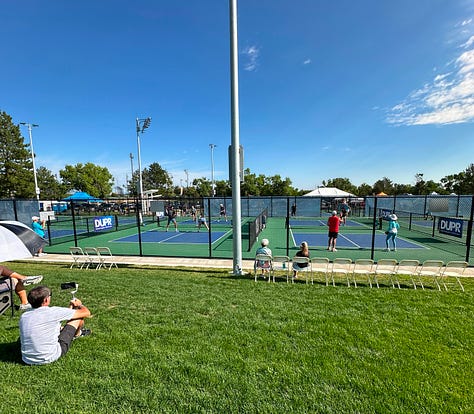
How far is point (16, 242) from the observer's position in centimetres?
435

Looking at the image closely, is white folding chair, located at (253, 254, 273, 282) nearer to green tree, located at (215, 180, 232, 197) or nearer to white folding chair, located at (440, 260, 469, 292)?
white folding chair, located at (440, 260, 469, 292)

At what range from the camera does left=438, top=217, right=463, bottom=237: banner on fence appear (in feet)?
34.0

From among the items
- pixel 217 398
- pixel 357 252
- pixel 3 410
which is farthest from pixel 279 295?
pixel 357 252

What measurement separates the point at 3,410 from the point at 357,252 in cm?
1283

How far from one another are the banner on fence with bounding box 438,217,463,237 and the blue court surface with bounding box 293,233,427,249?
6.39 ft

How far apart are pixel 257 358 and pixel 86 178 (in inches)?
2435

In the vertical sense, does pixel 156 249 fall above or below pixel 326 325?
below

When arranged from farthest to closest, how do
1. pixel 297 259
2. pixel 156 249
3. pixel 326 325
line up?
pixel 156 249, pixel 297 259, pixel 326 325

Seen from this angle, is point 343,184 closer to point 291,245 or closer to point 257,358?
point 291,245

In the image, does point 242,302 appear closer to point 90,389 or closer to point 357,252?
point 90,389

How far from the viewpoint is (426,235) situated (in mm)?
Answer: 16359

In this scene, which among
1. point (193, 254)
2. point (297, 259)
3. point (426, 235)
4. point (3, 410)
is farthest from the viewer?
point (426, 235)

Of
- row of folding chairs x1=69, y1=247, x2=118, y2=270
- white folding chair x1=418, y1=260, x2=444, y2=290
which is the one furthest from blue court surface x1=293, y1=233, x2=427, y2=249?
row of folding chairs x1=69, y1=247, x2=118, y2=270

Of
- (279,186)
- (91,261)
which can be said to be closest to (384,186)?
(279,186)
